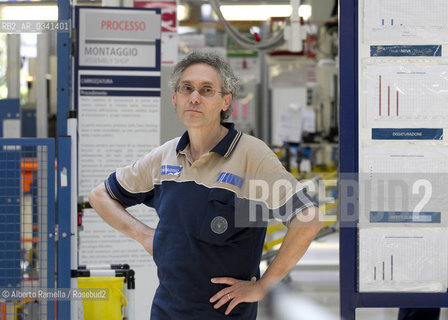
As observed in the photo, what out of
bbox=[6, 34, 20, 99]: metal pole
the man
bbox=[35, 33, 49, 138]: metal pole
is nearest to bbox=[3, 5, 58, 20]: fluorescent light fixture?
bbox=[6, 34, 20, 99]: metal pole

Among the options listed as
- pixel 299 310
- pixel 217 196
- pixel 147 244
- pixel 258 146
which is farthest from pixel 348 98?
pixel 299 310

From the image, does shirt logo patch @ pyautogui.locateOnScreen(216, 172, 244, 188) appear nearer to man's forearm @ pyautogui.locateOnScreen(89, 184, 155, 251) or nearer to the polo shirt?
the polo shirt

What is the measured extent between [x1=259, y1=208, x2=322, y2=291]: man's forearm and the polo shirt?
5 centimetres

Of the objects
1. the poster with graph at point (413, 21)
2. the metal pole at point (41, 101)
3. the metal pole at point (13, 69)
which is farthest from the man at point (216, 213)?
the metal pole at point (13, 69)

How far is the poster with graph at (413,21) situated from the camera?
10.4 feet

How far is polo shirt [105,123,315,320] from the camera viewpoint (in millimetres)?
2730

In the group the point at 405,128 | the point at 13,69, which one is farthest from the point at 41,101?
the point at 405,128

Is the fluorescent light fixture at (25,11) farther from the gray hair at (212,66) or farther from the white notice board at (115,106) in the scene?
the gray hair at (212,66)

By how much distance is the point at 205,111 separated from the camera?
2846 mm

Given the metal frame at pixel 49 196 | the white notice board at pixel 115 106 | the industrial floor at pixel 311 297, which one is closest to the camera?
the metal frame at pixel 49 196

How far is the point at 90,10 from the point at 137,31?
0.34 metres

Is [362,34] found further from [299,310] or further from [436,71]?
[299,310]

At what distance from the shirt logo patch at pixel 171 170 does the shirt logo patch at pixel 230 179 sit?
0.61 ft

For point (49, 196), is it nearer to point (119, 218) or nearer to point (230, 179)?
point (119, 218)
